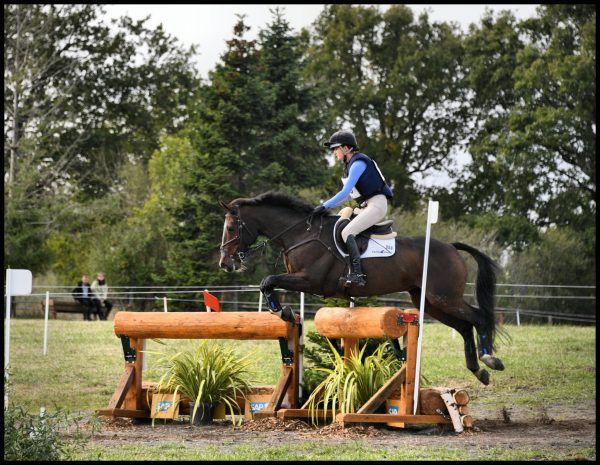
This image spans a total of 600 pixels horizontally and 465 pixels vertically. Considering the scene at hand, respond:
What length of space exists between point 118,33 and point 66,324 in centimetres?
2240

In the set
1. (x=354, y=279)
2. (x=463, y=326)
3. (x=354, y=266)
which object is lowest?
(x=463, y=326)

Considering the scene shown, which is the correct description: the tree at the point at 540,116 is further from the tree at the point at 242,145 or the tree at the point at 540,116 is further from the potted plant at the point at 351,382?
the potted plant at the point at 351,382

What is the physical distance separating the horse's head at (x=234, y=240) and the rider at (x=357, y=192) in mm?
763

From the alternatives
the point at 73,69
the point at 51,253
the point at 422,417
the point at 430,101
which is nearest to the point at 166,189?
the point at 51,253

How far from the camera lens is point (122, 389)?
9.73 metres

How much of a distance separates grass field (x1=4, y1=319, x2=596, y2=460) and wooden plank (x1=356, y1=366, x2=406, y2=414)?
2.34ft

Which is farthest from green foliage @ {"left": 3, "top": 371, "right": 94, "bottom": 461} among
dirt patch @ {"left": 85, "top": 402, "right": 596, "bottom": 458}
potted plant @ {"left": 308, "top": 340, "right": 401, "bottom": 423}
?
potted plant @ {"left": 308, "top": 340, "right": 401, "bottom": 423}

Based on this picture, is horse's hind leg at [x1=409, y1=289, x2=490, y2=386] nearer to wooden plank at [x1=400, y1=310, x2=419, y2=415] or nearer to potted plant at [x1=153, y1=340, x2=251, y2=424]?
wooden plank at [x1=400, y1=310, x2=419, y2=415]

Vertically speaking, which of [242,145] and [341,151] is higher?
[242,145]

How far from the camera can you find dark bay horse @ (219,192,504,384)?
9.66m

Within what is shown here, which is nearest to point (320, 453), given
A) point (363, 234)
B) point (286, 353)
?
point (286, 353)

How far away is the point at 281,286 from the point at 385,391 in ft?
4.87

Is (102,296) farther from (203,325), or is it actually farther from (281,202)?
(203,325)

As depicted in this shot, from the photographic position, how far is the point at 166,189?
35969 millimetres
